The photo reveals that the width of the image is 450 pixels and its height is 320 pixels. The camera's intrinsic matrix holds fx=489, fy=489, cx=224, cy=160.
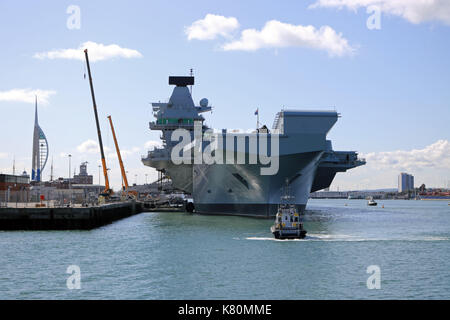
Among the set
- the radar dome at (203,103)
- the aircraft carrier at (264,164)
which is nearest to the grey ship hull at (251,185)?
Answer: the aircraft carrier at (264,164)

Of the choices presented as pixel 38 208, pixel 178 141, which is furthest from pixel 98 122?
pixel 38 208

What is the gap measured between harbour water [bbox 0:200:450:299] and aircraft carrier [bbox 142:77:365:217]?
641 centimetres

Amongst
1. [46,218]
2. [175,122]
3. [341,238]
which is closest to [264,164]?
[341,238]

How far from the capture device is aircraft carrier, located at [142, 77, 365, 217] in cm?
3638

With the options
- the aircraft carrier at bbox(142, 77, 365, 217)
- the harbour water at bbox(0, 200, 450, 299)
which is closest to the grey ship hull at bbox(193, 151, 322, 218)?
the aircraft carrier at bbox(142, 77, 365, 217)

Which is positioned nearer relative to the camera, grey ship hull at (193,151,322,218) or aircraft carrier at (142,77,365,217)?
aircraft carrier at (142,77,365,217)

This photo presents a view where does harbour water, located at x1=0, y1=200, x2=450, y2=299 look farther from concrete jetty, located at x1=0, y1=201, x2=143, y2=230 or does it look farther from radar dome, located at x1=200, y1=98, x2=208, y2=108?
radar dome, located at x1=200, y1=98, x2=208, y2=108

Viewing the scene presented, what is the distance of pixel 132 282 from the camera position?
1798 centimetres

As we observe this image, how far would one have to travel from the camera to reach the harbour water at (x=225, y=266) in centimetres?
1666

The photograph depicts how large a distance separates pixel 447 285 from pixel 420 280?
1005mm

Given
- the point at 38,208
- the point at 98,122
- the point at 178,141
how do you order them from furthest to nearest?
the point at 98,122 < the point at 178,141 < the point at 38,208

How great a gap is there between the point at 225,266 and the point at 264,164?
18.2m

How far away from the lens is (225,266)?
68.5 feet
